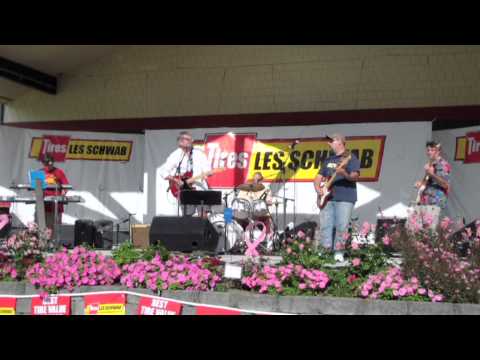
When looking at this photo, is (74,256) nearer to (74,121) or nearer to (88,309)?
(88,309)

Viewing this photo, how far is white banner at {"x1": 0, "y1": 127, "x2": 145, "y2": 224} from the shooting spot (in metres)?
12.7

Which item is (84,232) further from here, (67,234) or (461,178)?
(461,178)

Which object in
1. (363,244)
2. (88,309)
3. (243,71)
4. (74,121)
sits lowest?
(88,309)

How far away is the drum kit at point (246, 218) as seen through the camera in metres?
9.41

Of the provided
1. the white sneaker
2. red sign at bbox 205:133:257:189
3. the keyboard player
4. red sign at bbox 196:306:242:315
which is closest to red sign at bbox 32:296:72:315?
red sign at bbox 196:306:242:315

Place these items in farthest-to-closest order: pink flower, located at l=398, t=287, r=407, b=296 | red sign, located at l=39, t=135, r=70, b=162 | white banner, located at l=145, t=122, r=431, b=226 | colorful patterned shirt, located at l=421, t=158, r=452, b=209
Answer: red sign, located at l=39, t=135, r=70, b=162 → white banner, located at l=145, t=122, r=431, b=226 → colorful patterned shirt, located at l=421, t=158, r=452, b=209 → pink flower, located at l=398, t=287, r=407, b=296

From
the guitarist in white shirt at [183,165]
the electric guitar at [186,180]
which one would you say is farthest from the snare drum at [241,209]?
the electric guitar at [186,180]

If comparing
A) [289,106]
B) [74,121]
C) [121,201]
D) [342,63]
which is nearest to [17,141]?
[74,121]

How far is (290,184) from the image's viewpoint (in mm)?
10555

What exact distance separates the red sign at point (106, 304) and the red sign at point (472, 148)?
6.75 meters

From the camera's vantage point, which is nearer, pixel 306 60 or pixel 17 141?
pixel 306 60

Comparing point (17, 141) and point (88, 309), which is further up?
point (17, 141)

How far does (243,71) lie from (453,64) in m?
3.67

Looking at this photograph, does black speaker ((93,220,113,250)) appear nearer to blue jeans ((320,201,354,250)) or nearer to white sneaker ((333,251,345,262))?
blue jeans ((320,201,354,250))
